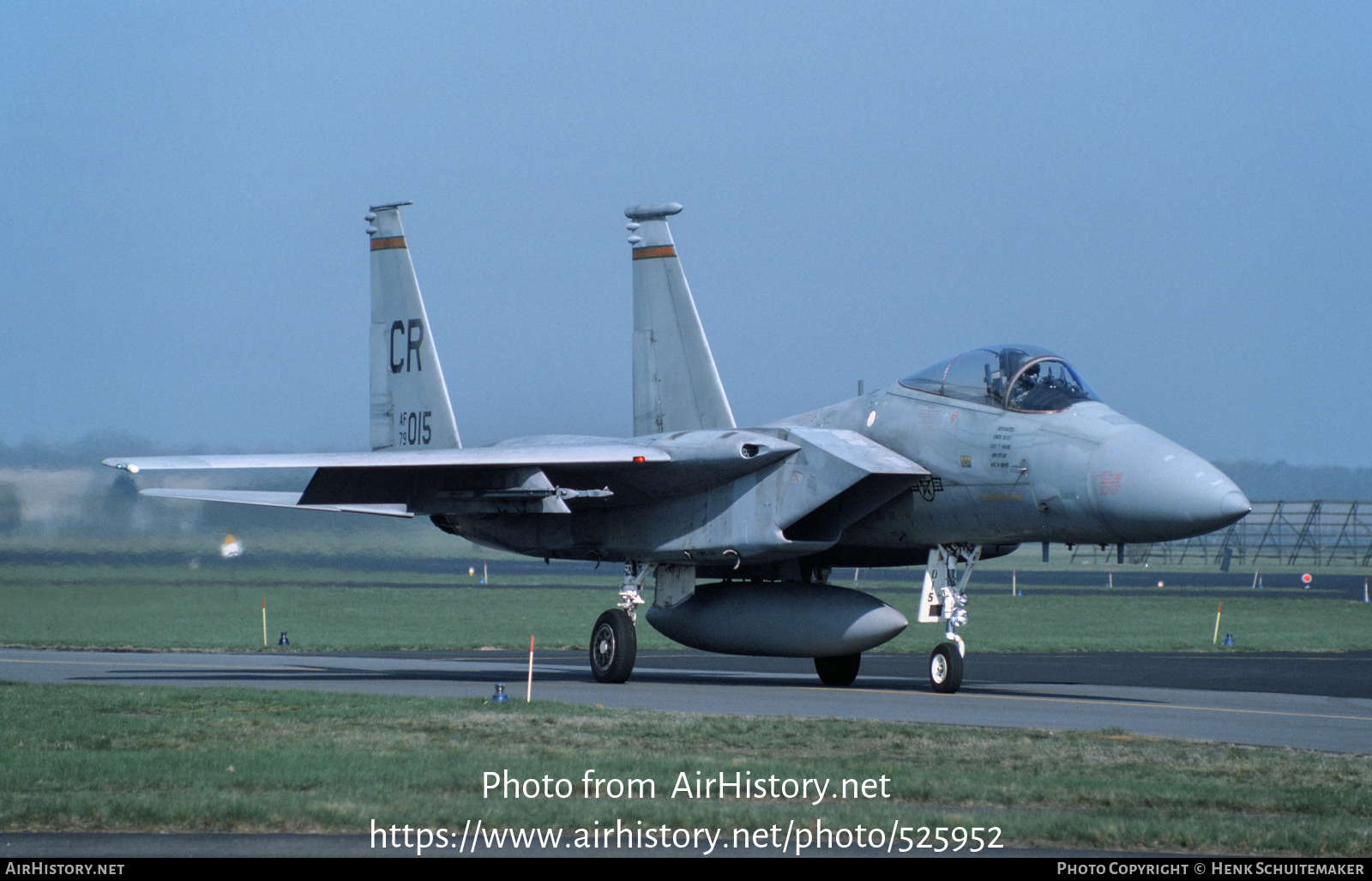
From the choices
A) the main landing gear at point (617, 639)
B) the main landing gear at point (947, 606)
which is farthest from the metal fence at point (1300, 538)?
the main landing gear at point (947, 606)

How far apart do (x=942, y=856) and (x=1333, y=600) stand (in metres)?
38.8

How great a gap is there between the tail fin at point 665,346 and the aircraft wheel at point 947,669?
18.2ft

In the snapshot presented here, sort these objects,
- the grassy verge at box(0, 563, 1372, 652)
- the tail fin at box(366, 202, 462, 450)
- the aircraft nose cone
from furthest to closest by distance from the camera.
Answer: the grassy verge at box(0, 563, 1372, 652) < the tail fin at box(366, 202, 462, 450) < the aircraft nose cone

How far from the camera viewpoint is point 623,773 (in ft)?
29.0

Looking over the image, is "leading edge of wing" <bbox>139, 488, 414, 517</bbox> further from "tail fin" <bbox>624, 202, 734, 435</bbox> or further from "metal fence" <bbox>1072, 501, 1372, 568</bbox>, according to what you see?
"metal fence" <bbox>1072, 501, 1372, 568</bbox>

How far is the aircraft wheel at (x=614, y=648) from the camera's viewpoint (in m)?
16.7

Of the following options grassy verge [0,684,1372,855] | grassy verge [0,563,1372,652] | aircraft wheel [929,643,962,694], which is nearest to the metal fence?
grassy verge [0,563,1372,652]

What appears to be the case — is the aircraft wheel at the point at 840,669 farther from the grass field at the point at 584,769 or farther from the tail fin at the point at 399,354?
the tail fin at the point at 399,354

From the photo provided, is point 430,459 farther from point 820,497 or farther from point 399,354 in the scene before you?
point 399,354

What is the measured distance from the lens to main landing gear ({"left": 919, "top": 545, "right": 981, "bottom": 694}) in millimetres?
14945

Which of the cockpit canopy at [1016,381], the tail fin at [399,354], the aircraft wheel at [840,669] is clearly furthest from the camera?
the tail fin at [399,354]

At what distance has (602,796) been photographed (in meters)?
→ 8.12
